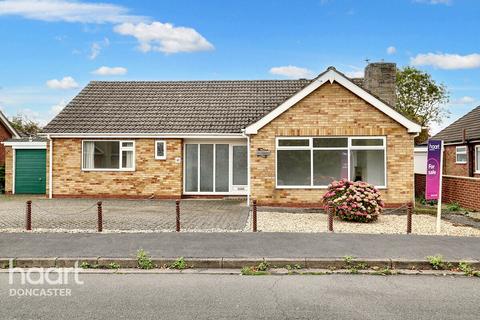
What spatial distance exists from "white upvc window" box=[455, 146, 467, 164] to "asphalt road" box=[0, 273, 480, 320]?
18.8 meters

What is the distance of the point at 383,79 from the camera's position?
18.8 m

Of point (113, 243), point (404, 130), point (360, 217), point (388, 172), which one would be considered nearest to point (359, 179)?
point (388, 172)

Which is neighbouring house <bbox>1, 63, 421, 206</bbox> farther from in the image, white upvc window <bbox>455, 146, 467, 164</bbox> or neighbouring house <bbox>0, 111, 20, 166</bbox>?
white upvc window <bbox>455, 146, 467, 164</bbox>

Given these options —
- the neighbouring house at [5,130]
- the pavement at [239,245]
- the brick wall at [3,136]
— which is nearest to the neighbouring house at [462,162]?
the pavement at [239,245]

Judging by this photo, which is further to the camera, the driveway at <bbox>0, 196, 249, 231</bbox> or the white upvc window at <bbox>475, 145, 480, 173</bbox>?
the white upvc window at <bbox>475, 145, 480, 173</bbox>

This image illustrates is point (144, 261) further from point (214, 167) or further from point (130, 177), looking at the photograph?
point (214, 167)

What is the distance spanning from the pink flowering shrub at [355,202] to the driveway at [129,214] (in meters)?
2.83

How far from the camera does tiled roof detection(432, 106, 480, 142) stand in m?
23.2

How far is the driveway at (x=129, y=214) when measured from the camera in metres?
11.8

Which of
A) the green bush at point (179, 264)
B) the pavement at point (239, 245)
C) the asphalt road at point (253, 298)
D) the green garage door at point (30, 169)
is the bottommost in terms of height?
the asphalt road at point (253, 298)

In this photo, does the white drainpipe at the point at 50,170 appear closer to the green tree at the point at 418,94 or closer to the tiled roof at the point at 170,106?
the tiled roof at the point at 170,106

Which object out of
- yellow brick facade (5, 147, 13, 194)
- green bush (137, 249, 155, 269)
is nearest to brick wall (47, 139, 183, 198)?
yellow brick facade (5, 147, 13, 194)

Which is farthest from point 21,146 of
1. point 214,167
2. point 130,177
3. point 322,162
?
point 322,162

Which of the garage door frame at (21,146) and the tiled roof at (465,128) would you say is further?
the tiled roof at (465,128)
